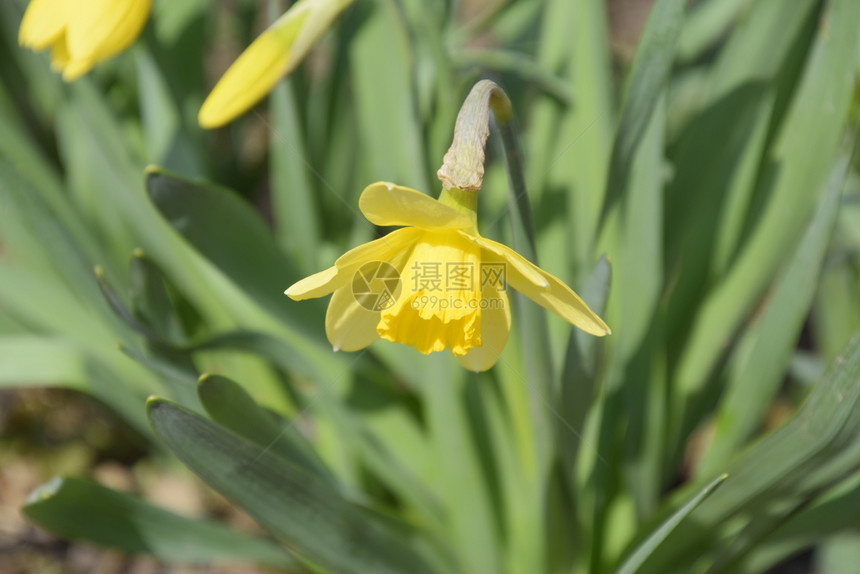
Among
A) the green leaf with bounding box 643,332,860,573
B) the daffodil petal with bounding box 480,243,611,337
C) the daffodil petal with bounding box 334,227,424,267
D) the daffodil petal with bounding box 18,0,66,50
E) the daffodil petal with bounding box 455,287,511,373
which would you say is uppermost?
the daffodil petal with bounding box 18,0,66,50

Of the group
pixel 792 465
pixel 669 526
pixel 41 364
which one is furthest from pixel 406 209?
pixel 41 364

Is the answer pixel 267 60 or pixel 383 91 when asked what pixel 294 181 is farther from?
pixel 267 60

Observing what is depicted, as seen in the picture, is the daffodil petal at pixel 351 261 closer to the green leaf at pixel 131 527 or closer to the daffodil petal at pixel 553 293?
the daffodil petal at pixel 553 293

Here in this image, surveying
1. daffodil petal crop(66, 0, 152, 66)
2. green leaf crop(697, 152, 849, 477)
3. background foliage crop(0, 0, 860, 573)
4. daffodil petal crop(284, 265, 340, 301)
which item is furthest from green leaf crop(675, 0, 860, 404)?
daffodil petal crop(66, 0, 152, 66)

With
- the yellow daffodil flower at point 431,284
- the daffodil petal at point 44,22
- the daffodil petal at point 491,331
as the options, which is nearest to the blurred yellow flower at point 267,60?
the daffodil petal at point 44,22

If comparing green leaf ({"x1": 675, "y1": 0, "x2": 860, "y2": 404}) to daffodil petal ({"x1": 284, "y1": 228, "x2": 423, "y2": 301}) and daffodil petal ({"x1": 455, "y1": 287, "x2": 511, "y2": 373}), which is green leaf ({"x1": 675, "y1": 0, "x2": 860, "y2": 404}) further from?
daffodil petal ({"x1": 284, "y1": 228, "x2": 423, "y2": 301})

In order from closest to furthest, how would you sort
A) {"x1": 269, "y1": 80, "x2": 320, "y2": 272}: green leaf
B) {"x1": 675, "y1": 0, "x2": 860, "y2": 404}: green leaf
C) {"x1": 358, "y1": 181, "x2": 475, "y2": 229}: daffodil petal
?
{"x1": 358, "y1": 181, "x2": 475, "y2": 229}: daffodil petal → {"x1": 675, "y1": 0, "x2": 860, "y2": 404}: green leaf → {"x1": 269, "y1": 80, "x2": 320, "y2": 272}: green leaf

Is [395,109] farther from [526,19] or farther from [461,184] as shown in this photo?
[461,184]

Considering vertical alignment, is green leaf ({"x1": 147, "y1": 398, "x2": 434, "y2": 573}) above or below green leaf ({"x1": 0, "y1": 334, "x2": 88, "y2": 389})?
below
